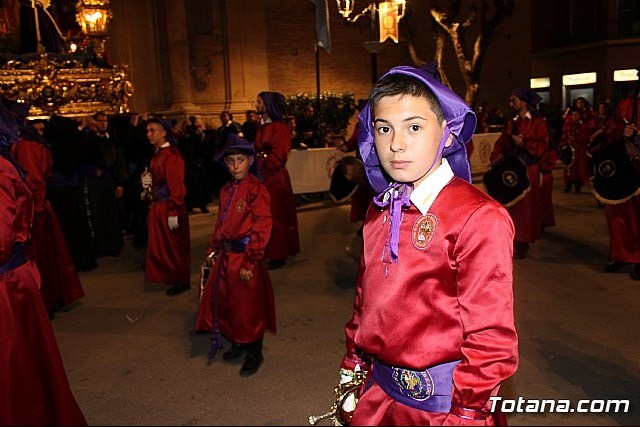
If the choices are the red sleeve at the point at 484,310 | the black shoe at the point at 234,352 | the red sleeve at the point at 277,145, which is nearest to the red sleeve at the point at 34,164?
the black shoe at the point at 234,352

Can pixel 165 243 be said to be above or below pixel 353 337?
below

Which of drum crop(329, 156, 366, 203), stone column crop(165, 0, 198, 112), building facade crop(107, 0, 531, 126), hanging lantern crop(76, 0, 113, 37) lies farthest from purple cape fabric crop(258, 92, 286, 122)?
stone column crop(165, 0, 198, 112)

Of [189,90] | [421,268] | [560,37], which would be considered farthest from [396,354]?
[560,37]

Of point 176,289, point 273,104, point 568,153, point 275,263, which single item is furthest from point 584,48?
point 176,289

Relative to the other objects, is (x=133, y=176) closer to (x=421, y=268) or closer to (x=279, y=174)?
(x=279, y=174)

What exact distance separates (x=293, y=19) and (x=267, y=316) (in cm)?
1803

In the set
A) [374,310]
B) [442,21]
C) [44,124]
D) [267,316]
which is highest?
[442,21]

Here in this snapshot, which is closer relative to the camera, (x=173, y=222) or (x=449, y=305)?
(x=449, y=305)

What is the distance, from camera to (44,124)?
8117 mm

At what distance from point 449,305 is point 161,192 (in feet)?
16.8

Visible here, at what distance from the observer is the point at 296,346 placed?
496 centimetres

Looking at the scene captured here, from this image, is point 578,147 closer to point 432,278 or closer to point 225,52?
point 225,52

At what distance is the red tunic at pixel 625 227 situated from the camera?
6.43 meters

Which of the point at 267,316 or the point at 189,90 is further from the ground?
the point at 189,90
